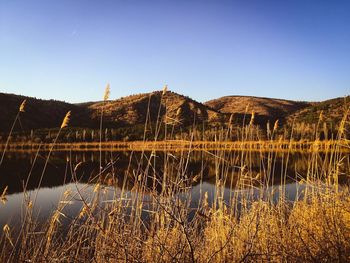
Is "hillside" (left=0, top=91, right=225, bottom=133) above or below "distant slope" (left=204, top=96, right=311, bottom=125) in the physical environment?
below

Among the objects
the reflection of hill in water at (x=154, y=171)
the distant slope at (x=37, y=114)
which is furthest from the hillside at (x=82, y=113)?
the reflection of hill in water at (x=154, y=171)

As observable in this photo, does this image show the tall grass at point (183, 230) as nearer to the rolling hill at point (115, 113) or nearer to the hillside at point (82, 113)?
the rolling hill at point (115, 113)

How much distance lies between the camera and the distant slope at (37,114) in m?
71.9

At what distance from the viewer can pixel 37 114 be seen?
82.9 metres

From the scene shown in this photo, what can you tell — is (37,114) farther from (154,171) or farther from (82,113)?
(154,171)

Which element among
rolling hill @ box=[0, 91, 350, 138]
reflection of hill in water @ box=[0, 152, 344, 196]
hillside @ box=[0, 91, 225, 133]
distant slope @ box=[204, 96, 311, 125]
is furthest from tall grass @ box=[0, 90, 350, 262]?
distant slope @ box=[204, 96, 311, 125]

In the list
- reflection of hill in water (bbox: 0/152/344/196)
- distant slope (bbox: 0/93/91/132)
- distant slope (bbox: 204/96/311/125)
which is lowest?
reflection of hill in water (bbox: 0/152/344/196)

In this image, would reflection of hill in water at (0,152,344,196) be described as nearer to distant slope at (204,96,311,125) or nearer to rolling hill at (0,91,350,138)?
rolling hill at (0,91,350,138)

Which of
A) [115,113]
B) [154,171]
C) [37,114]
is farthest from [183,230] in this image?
[115,113]

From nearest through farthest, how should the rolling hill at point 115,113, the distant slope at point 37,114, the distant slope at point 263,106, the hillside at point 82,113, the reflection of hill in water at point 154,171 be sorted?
the reflection of hill in water at point 154,171 → the rolling hill at point 115,113 → the distant slope at point 37,114 → the hillside at point 82,113 → the distant slope at point 263,106

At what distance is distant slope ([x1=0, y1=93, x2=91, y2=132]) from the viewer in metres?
71.9

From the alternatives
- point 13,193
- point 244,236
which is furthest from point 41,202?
point 244,236

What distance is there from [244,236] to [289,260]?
0.85 meters

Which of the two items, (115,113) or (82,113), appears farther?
(82,113)
